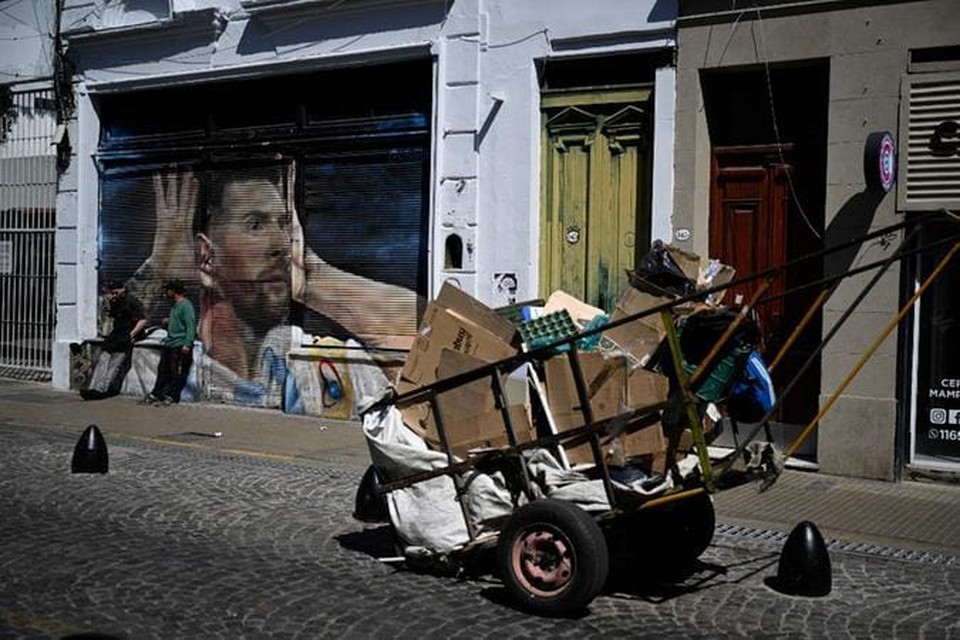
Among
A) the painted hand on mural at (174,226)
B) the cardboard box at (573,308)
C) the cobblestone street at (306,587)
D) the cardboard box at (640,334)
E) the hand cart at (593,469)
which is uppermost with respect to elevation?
the painted hand on mural at (174,226)

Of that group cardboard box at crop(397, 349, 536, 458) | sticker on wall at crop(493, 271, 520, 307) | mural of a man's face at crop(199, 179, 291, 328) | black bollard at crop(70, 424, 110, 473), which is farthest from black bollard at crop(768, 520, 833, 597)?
mural of a man's face at crop(199, 179, 291, 328)

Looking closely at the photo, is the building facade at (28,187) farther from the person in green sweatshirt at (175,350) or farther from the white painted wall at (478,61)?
the white painted wall at (478,61)

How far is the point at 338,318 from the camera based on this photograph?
14242 millimetres

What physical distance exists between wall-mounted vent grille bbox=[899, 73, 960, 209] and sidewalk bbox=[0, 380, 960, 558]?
106 inches

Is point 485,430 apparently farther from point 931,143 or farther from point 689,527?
point 931,143

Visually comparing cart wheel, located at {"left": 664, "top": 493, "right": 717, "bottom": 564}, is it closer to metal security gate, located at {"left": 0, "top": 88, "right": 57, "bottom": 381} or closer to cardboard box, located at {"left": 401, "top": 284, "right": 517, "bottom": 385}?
cardboard box, located at {"left": 401, "top": 284, "right": 517, "bottom": 385}

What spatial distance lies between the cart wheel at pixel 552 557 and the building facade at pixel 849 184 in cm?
497

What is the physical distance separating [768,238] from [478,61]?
404 centimetres

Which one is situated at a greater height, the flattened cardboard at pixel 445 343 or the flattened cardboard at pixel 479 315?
the flattened cardboard at pixel 479 315

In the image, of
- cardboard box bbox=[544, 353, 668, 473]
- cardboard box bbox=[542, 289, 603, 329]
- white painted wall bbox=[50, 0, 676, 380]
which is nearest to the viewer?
cardboard box bbox=[544, 353, 668, 473]

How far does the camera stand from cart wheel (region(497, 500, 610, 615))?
19.0 ft

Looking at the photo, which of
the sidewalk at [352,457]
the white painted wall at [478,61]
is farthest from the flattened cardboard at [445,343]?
the white painted wall at [478,61]

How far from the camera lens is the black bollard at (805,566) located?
6.61 metres

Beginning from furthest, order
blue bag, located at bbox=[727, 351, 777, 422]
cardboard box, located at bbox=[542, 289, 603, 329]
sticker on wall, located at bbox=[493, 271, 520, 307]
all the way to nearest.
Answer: sticker on wall, located at bbox=[493, 271, 520, 307] → cardboard box, located at bbox=[542, 289, 603, 329] → blue bag, located at bbox=[727, 351, 777, 422]
